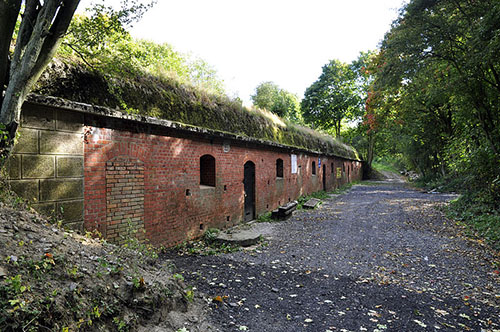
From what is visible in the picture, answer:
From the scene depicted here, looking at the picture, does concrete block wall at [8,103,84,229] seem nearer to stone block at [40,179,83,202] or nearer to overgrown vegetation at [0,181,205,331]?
stone block at [40,179,83,202]

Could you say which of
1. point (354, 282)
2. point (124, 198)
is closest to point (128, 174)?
point (124, 198)

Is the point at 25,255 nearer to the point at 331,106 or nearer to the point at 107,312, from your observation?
the point at 107,312

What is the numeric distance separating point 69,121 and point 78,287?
2.78m

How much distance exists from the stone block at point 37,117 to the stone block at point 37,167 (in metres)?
0.44

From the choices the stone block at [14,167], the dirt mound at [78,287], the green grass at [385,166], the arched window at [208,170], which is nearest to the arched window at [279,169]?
the arched window at [208,170]

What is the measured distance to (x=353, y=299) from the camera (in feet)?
13.1

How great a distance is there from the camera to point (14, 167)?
11.9ft

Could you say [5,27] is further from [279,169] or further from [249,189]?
[279,169]

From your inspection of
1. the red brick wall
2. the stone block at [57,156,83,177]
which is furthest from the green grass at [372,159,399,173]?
the stone block at [57,156,83,177]

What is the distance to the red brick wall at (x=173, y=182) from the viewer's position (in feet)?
15.3

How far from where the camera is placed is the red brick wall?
4.66 meters

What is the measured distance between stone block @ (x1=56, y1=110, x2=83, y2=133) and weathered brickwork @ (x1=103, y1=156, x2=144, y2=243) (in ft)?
2.55

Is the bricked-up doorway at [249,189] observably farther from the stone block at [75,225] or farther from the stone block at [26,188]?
the stone block at [26,188]

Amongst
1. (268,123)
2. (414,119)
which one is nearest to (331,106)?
(414,119)
